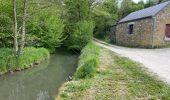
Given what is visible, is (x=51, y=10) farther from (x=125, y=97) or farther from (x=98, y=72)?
(x=125, y=97)

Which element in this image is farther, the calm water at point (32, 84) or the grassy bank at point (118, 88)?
the calm water at point (32, 84)

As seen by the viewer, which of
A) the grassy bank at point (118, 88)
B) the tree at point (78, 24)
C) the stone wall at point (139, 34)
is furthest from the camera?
the tree at point (78, 24)

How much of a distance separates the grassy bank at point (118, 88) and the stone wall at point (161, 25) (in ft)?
48.7

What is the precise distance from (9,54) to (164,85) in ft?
38.6

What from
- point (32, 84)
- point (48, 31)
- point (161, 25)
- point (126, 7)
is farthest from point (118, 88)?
point (126, 7)

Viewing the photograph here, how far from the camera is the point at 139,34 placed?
1112 inches

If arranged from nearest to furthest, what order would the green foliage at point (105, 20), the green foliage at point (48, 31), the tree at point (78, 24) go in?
1. the green foliage at point (48, 31)
2. the tree at point (78, 24)
3. the green foliage at point (105, 20)

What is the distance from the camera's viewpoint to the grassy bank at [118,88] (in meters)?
8.60

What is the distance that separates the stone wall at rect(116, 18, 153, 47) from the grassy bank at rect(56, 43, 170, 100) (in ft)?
Answer: 49.1

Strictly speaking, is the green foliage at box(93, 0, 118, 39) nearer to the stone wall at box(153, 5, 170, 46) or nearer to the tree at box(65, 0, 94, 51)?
the tree at box(65, 0, 94, 51)

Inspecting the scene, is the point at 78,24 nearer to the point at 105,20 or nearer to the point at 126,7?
the point at 105,20

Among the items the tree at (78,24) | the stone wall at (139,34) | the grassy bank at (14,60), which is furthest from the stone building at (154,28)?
the grassy bank at (14,60)

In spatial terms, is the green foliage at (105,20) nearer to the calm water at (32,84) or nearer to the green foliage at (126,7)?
the green foliage at (126,7)

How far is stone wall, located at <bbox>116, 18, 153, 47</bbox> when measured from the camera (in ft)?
86.3
